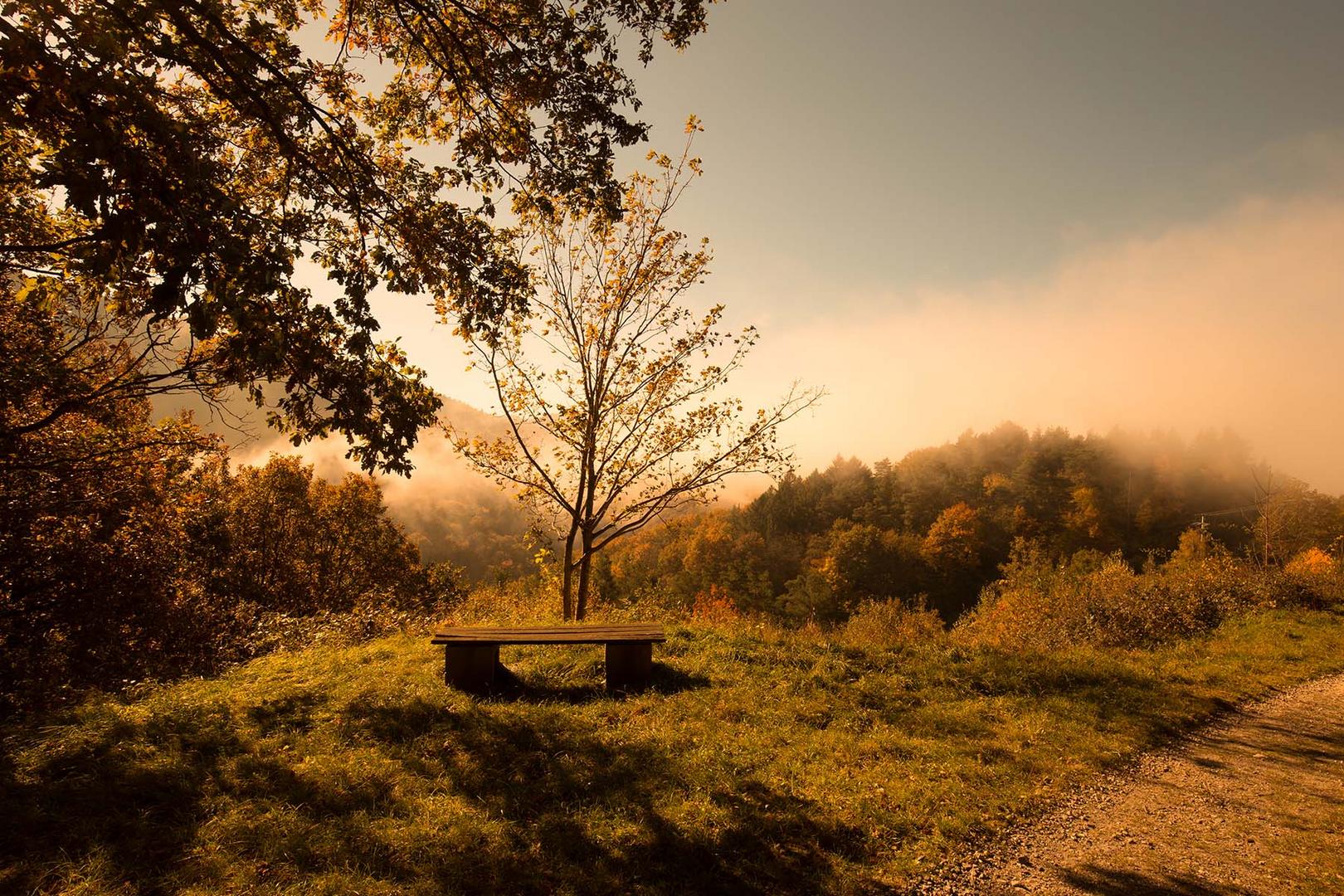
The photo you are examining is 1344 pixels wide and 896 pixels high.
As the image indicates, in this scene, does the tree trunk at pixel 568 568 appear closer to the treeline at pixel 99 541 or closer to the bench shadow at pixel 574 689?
the bench shadow at pixel 574 689

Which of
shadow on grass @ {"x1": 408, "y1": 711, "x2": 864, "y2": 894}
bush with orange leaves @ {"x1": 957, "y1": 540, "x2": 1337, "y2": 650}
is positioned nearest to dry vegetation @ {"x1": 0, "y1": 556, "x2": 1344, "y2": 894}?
shadow on grass @ {"x1": 408, "y1": 711, "x2": 864, "y2": 894}

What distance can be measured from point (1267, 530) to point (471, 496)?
145112mm

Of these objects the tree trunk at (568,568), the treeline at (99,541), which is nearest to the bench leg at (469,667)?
the tree trunk at (568,568)

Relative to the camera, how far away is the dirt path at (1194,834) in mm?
4105

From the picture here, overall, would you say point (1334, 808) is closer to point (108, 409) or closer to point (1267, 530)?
point (108, 409)

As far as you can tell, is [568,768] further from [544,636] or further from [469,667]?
[469,667]

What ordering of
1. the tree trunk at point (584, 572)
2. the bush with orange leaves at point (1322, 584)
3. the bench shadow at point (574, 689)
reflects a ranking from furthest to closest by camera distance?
the bush with orange leaves at point (1322, 584)
the tree trunk at point (584, 572)
the bench shadow at point (574, 689)

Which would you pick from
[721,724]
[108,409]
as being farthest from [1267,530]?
[108,409]

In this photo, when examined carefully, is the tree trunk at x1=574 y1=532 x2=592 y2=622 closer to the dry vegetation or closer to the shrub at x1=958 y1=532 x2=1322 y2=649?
the dry vegetation

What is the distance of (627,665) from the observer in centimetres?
745

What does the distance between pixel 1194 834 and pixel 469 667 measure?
23.6ft

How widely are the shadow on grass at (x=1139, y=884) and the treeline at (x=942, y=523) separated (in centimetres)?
5614

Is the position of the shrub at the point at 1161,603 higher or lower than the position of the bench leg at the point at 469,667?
lower

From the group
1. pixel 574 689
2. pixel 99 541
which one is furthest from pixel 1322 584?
pixel 99 541
